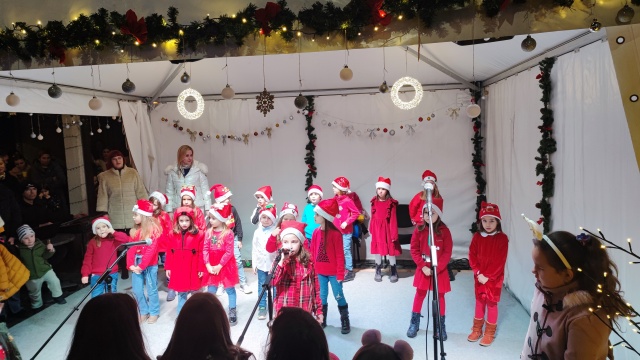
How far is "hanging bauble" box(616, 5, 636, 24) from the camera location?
271 cm

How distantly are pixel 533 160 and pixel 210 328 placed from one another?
3.49m

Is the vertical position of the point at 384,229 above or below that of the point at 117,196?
below

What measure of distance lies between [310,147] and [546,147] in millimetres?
3276

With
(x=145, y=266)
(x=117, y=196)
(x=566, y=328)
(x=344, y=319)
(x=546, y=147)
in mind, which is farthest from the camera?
(x=117, y=196)

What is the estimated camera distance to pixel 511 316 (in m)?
4.44

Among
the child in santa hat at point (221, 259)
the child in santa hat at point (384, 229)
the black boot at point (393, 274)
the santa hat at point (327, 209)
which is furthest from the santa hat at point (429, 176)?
the child in santa hat at point (221, 259)

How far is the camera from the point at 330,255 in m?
4.21

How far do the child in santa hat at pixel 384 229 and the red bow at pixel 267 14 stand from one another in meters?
2.89

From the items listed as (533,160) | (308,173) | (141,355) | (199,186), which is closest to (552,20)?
(533,160)

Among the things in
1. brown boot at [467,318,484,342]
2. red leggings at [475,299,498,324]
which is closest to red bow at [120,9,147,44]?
red leggings at [475,299,498,324]

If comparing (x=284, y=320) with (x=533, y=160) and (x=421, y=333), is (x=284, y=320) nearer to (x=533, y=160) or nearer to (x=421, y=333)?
(x=421, y=333)

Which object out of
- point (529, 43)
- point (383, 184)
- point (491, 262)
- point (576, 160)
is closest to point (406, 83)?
point (529, 43)

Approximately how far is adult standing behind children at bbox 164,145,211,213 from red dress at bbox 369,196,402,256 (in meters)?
2.21

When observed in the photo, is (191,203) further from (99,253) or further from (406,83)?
(406,83)
